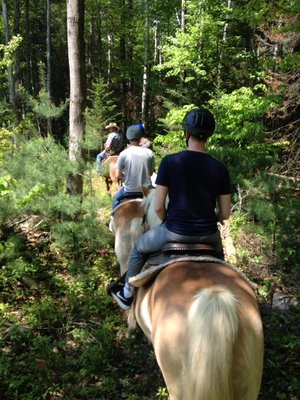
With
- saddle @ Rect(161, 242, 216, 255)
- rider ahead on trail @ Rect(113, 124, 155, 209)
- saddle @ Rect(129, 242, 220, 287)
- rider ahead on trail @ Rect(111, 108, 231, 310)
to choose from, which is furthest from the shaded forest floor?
rider ahead on trail @ Rect(111, 108, 231, 310)

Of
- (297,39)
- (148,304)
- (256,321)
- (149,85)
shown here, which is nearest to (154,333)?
(148,304)

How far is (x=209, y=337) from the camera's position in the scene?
2.19m

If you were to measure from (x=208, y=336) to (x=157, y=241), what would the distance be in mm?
1338

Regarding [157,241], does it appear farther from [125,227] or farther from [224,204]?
[125,227]

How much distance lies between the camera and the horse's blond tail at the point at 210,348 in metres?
2.16

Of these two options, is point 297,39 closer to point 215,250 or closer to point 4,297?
point 215,250

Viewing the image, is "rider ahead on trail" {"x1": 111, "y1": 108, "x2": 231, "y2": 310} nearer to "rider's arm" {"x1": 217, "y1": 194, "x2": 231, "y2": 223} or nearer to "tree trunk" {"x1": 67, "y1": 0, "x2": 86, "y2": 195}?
"rider's arm" {"x1": 217, "y1": 194, "x2": 231, "y2": 223}

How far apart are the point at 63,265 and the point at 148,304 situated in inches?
142

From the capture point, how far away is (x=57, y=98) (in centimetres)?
2875

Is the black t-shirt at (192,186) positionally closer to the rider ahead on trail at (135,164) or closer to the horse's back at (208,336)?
the horse's back at (208,336)

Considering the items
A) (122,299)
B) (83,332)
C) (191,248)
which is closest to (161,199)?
(191,248)

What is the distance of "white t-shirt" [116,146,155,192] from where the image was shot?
222 inches

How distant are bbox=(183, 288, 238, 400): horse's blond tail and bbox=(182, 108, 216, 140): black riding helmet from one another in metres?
1.47

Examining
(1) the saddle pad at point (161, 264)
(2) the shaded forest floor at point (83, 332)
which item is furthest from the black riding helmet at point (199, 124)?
(2) the shaded forest floor at point (83, 332)
